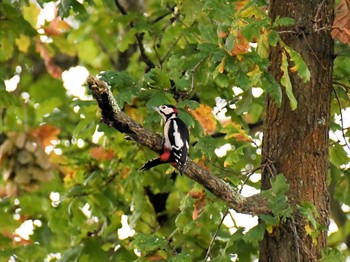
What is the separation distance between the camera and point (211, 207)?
6395 millimetres

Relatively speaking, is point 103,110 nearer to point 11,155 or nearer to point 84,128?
point 11,155

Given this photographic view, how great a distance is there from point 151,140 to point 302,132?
155cm

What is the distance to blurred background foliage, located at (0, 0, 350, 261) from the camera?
5.64 metres

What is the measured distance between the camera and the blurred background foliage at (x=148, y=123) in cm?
564

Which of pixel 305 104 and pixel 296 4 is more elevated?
pixel 296 4

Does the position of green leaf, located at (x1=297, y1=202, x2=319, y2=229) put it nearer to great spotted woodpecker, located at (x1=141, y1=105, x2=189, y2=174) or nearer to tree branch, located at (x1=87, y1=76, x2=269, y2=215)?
tree branch, located at (x1=87, y1=76, x2=269, y2=215)

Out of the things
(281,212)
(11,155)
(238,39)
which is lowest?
(281,212)

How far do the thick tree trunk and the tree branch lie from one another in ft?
0.94

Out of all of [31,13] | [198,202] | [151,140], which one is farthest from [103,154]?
[151,140]

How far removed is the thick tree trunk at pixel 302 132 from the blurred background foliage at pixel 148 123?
141 millimetres

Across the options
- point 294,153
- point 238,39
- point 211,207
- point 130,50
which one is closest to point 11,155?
point 238,39

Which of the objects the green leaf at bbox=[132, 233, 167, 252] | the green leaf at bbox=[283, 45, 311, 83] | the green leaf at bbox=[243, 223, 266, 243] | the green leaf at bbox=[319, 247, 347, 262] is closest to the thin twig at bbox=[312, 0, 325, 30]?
the green leaf at bbox=[283, 45, 311, 83]

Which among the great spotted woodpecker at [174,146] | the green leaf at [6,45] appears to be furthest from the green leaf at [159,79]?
the green leaf at [6,45]

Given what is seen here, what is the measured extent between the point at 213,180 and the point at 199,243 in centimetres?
306
